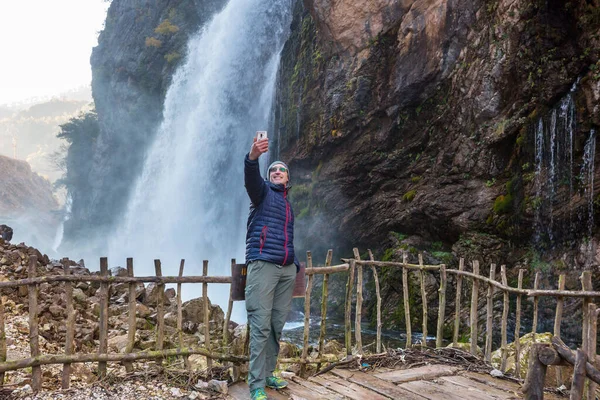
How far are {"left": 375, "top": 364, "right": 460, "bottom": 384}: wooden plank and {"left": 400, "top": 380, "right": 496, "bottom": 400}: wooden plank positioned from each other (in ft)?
0.36

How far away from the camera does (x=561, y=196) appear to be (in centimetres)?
984

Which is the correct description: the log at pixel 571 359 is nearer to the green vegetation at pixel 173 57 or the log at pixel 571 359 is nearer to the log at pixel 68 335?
the log at pixel 68 335

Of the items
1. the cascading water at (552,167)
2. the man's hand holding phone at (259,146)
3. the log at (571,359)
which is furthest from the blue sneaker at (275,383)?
the cascading water at (552,167)

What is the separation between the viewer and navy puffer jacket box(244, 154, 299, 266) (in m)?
3.59

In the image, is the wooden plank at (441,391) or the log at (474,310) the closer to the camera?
the wooden plank at (441,391)

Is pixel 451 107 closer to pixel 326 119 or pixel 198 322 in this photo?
pixel 326 119

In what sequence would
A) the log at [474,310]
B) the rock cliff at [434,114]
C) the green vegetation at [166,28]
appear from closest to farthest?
the log at [474,310] → the rock cliff at [434,114] → the green vegetation at [166,28]

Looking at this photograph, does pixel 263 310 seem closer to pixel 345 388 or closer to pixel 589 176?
pixel 345 388

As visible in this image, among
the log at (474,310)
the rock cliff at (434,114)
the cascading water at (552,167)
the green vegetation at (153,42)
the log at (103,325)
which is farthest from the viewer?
the green vegetation at (153,42)

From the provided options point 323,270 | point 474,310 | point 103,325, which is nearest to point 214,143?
point 323,270

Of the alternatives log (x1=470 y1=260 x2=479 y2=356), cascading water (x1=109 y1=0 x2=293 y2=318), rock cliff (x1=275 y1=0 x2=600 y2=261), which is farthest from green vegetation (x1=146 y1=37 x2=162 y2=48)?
log (x1=470 y1=260 x2=479 y2=356)

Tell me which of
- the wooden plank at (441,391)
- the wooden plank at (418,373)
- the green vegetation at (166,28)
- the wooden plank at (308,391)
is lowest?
the wooden plank at (418,373)

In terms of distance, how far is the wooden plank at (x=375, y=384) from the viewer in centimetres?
384

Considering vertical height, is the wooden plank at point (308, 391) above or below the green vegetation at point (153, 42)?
below
